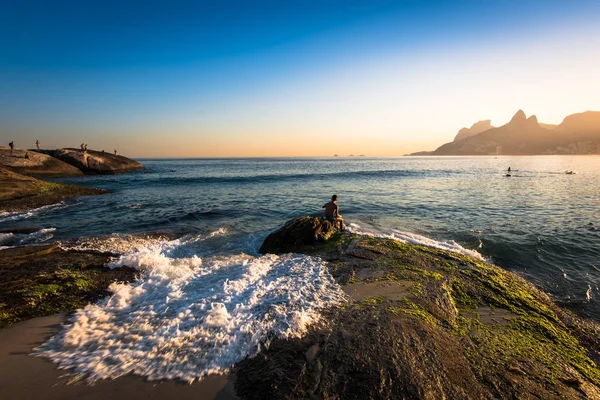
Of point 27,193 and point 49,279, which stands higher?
point 27,193

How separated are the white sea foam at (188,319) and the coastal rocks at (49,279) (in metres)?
0.54

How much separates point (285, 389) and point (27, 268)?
31.5ft

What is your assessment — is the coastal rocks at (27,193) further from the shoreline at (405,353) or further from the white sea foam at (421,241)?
the white sea foam at (421,241)

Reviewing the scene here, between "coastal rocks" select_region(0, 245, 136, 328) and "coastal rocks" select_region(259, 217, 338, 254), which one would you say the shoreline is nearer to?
"coastal rocks" select_region(0, 245, 136, 328)

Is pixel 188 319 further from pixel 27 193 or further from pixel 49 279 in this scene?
pixel 27 193

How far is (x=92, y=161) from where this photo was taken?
47.2 m

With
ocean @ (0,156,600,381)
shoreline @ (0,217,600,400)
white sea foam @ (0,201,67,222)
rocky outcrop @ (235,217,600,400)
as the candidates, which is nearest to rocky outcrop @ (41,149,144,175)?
ocean @ (0,156,600,381)

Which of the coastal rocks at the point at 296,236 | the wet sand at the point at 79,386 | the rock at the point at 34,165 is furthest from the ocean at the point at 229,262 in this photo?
the rock at the point at 34,165

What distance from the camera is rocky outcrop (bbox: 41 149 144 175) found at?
44.8 metres

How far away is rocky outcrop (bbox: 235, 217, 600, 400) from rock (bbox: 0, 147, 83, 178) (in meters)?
46.7

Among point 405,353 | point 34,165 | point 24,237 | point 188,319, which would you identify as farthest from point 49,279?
point 34,165

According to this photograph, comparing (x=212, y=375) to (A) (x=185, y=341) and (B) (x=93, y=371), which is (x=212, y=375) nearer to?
(A) (x=185, y=341)

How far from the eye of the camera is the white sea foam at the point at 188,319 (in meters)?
4.61

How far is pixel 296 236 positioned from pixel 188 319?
6165mm
